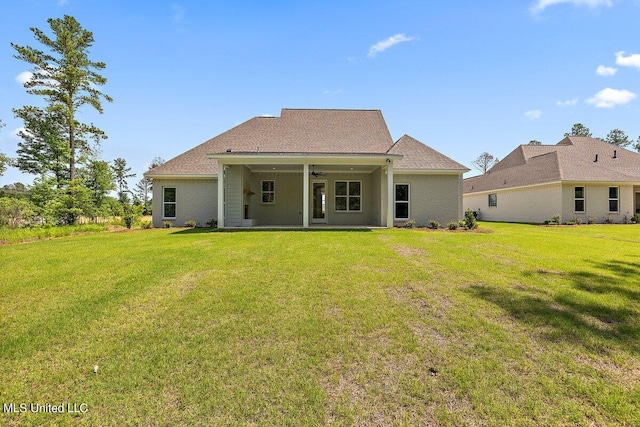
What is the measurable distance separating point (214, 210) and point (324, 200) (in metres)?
6.02

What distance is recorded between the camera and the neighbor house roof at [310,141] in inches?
595

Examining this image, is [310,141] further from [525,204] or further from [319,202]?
[525,204]

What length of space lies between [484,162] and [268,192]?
69.2m

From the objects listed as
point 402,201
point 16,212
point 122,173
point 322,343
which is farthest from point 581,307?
point 122,173

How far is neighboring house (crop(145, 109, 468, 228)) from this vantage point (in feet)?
48.0

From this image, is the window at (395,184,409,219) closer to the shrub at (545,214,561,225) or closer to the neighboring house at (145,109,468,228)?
the neighboring house at (145,109,468,228)

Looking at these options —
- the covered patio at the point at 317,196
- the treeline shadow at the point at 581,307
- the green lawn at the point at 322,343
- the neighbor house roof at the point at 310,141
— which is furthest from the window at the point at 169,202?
the treeline shadow at the point at 581,307

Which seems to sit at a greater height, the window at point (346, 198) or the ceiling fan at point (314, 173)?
the ceiling fan at point (314, 173)

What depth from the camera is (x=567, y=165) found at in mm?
20094

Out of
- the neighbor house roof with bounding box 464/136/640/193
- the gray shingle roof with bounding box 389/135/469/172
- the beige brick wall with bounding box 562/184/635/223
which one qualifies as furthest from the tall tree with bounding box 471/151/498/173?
the gray shingle roof with bounding box 389/135/469/172

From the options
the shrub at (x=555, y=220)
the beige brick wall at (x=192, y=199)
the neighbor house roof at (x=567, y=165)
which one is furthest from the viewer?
the neighbor house roof at (x=567, y=165)

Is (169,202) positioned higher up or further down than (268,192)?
further down

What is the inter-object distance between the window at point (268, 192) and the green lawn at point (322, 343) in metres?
10.1

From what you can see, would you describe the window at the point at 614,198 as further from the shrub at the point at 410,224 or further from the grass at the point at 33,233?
the grass at the point at 33,233
